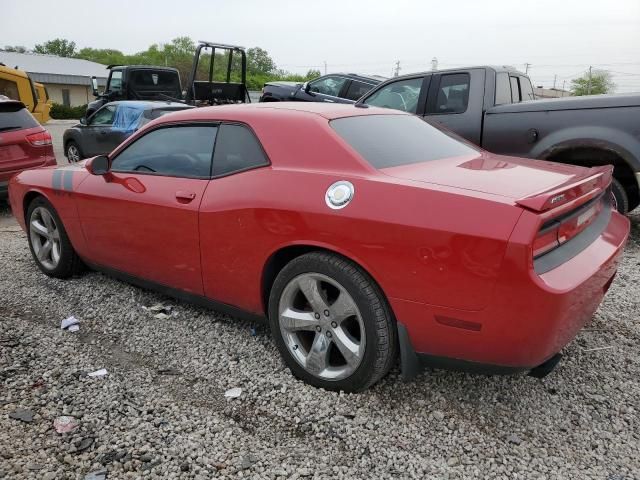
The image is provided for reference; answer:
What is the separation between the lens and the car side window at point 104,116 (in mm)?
10641

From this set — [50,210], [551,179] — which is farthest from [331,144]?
[50,210]

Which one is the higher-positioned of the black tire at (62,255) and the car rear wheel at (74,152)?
the black tire at (62,255)

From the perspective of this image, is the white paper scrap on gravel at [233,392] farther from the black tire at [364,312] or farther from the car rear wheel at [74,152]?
the car rear wheel at [74,152]

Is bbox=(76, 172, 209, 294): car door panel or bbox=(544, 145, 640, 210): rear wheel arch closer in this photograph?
bbox=(76, 172, 209, 294): car door panel

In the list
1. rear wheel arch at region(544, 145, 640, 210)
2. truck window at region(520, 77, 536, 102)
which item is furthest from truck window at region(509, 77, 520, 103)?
rear wheel arch at region(544, 145, 640, 210)

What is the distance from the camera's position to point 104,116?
10.9 m

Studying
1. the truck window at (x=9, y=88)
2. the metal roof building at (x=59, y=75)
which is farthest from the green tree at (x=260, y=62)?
the truck window at (x=9, y=88)

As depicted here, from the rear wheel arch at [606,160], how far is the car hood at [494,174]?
87.2 inches

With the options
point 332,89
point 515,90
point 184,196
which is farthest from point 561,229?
point 332,89

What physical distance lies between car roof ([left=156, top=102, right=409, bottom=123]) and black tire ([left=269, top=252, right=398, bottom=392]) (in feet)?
3.01

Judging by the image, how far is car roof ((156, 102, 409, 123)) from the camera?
3211mm

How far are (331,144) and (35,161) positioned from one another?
5801 millimetres

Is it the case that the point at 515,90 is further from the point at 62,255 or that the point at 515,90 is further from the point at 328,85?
the point at 328,85

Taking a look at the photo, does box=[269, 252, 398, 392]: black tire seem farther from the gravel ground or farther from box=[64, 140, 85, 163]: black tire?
box=[64, 140, 85, 163]: black tire
